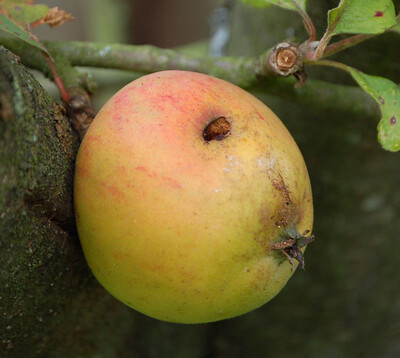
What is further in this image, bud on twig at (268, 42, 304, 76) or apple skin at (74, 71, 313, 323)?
bud on twig at (268, 42, 304, 76)

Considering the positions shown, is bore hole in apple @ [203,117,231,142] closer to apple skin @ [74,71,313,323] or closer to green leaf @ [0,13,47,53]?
apple skin @ [74,71,313,323]

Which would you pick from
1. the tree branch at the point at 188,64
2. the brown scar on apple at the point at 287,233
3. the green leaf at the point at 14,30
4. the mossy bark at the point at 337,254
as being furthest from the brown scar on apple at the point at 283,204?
the mossy bark at the point at 337,254

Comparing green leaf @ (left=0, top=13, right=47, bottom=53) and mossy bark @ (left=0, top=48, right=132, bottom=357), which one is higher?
green leaf @ (left=0, top=13, right=47, bottom=53)

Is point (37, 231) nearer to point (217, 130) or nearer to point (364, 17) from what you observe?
point (217, 130)

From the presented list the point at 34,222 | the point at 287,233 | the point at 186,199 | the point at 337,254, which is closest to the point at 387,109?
the point at 287,233

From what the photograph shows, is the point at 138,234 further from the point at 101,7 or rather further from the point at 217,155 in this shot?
the point at 101,7

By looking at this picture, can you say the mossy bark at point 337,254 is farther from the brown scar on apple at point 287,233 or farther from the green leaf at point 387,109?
the brown scar on apple at point 287,233

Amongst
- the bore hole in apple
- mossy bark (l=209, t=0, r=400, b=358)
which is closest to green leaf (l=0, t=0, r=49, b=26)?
the bore hole in apple
